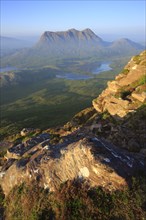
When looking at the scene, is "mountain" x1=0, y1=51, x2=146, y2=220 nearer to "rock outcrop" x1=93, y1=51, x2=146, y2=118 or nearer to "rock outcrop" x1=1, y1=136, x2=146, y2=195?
"rock outcrop" x1=1, y1=136, x2=146, y2=195

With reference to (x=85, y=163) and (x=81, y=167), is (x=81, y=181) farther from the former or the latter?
(x=85, y=163)

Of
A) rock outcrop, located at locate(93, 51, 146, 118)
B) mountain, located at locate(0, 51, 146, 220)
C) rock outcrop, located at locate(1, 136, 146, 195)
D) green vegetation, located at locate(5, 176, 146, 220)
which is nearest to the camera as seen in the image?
green vegetation, located at locate(5, 176, 146, 220)

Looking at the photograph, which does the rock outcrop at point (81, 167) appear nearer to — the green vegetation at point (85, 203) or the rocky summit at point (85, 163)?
the rocky summit at point (85, 163)

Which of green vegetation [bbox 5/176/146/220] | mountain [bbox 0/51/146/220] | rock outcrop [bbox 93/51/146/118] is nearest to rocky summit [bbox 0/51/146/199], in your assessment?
mountain [bbox 0/51/146/220]

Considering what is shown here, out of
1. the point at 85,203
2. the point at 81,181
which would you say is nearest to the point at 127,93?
the point at 81,181

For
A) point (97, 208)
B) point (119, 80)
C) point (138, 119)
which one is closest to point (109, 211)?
point (97, 208)

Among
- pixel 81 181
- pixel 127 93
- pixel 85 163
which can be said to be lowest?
pixel 127 93

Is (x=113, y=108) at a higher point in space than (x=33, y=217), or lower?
lower

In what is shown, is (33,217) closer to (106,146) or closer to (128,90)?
(106,146)

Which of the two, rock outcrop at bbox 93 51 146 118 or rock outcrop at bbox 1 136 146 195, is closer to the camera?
rock outcrop at bbox 1 136 146 195
